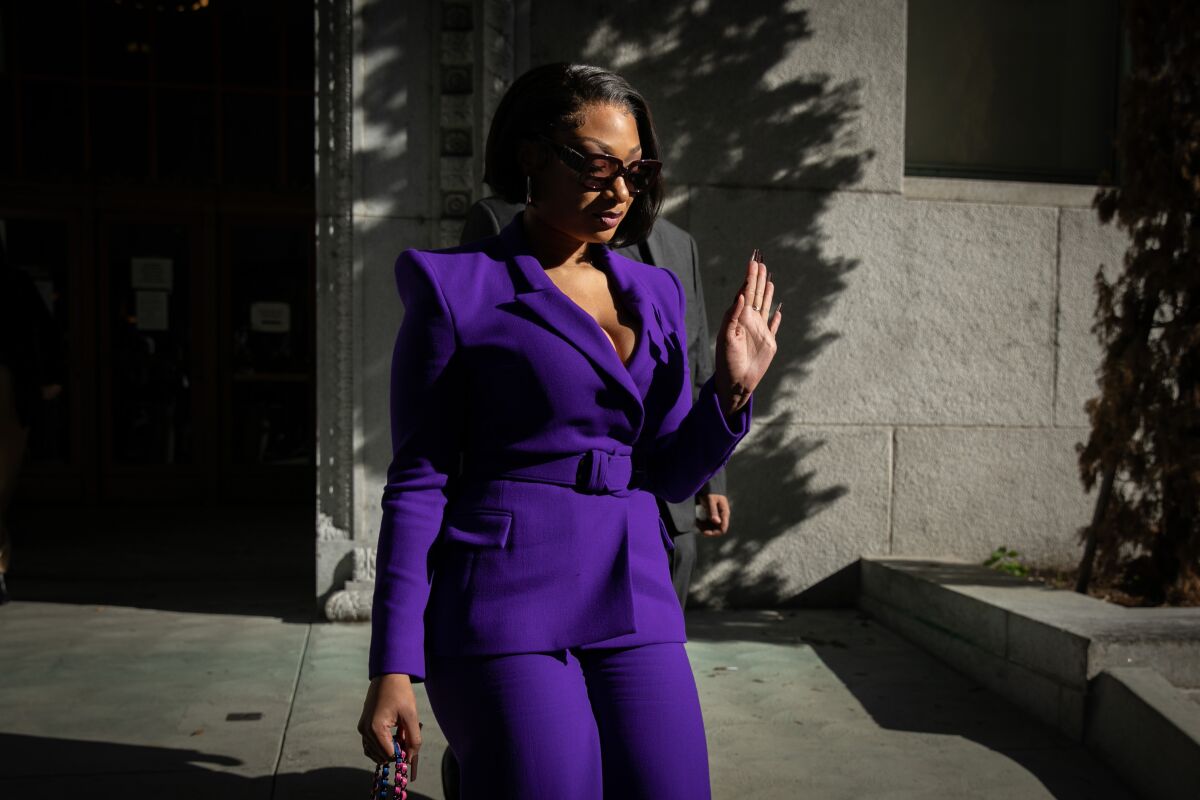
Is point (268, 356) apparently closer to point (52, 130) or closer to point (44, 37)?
point (52, 130)

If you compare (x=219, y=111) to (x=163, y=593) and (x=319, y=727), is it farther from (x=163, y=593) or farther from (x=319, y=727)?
(x=319, y=727)

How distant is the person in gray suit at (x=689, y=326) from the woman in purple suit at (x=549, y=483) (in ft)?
4.42

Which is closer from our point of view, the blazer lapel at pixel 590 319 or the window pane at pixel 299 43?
the blazer lapel at pixel 590 319

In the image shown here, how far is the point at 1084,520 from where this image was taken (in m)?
7.13

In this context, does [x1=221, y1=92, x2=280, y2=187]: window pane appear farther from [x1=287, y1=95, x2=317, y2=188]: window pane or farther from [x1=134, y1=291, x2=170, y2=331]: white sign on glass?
[x1=134, y1=291, x2=170, y2=331]: white sign on glass

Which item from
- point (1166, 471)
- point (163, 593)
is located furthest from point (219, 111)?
point (1166, 471)

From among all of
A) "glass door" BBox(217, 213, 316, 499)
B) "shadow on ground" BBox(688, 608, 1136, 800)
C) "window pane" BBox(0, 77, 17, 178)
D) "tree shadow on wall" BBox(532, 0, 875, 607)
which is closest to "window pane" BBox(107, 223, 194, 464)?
"glass door" BBox(217, 213, 316, 499)

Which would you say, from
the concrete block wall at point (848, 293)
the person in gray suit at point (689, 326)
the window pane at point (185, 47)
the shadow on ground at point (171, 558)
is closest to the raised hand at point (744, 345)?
the person in gray suit at point (689, 326)

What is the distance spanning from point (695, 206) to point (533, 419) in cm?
470

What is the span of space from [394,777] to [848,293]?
17.3ft

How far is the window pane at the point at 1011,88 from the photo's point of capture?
23.9 ft

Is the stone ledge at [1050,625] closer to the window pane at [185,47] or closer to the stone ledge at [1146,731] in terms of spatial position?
the stone ledge at [1146,731]

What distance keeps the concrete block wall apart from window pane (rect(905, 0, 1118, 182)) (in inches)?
20.4

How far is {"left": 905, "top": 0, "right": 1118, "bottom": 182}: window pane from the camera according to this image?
7.30m
